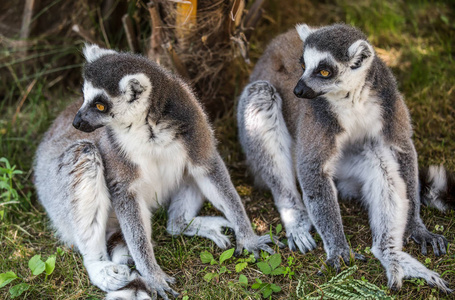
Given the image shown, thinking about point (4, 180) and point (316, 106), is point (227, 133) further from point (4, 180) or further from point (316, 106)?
point (4, 180)

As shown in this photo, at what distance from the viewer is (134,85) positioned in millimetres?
4070

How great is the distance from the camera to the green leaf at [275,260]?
14.1 ft

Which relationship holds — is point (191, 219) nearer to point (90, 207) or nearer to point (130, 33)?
point (90, 207)

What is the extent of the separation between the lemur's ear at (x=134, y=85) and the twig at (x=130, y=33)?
199cm

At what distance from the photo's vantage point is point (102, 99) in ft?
13.5

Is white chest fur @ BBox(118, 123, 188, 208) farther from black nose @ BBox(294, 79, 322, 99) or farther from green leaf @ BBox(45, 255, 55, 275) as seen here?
black nose @ BBox(294, 79, 322, 99)

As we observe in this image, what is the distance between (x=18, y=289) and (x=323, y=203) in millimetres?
2633

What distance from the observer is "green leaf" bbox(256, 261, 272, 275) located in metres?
4.24

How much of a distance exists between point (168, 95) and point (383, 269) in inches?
90.1

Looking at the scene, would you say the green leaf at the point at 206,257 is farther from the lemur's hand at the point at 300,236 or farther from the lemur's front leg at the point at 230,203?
the lemur's hand at the point at 300,236

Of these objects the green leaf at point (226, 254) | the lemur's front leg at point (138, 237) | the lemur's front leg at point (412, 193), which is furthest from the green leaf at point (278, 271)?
the lemur's front leg at point (412, 193)

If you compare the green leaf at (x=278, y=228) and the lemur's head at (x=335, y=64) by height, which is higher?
the lemur's head at (x=335, y=64)

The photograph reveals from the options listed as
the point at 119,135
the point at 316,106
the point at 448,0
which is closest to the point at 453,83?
the point at 448,0

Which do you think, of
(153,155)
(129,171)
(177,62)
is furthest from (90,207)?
(177,62)
